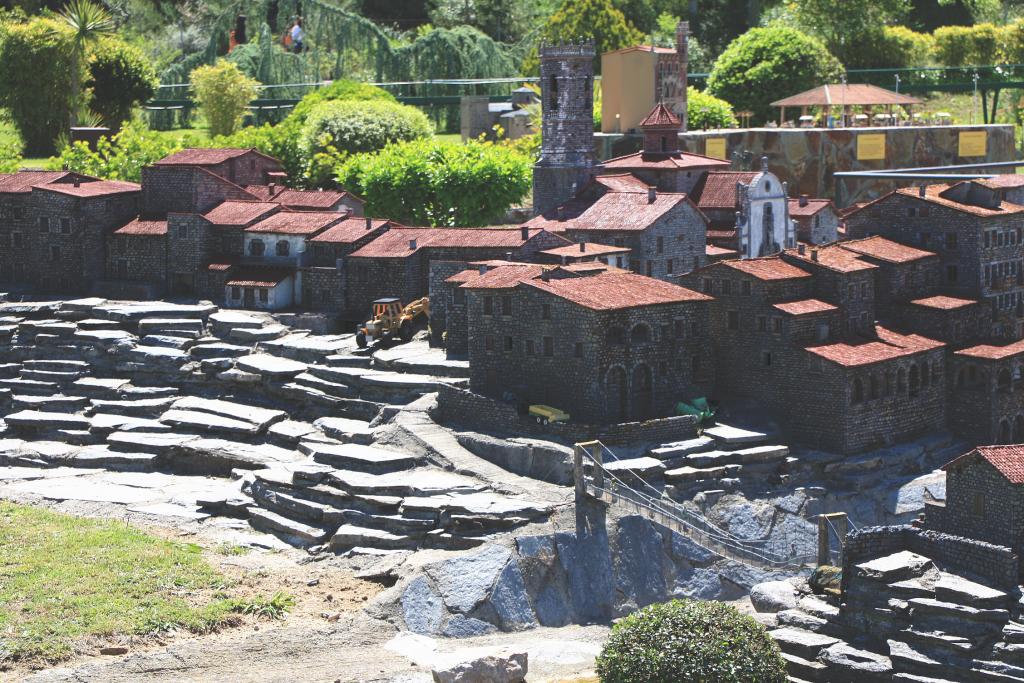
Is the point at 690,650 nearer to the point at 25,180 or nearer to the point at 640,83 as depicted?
the point at 25,180

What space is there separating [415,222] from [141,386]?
799 inches

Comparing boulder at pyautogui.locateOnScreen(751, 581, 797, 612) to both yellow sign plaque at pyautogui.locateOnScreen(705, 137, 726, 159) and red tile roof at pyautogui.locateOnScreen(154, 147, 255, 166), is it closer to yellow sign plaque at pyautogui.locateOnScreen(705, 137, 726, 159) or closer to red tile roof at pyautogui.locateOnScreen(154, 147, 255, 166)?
red tile roof at pyautogui.locateOnScreen(154, 147, 255, 166)

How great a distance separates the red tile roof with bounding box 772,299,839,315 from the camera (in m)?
76.1

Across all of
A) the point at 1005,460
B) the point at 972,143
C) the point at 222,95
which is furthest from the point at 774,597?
the point at 222,95

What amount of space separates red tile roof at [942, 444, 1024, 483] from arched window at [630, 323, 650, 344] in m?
14.6

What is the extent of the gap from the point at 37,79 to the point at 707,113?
39.4m

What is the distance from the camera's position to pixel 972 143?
106 m

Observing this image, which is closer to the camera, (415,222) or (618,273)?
(618,273)

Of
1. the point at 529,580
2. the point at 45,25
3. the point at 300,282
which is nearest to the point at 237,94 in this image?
the point at 45,25

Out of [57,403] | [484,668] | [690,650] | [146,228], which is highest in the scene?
[146,228]

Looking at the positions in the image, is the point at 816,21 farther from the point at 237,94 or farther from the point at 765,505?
the point at 765,505

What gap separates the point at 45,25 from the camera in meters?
115

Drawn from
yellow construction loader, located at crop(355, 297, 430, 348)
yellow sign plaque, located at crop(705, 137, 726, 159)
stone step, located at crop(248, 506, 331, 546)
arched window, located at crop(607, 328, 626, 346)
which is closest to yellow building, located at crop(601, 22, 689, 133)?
yellow sign plaque, located at crop(705, 137, 726, 159)

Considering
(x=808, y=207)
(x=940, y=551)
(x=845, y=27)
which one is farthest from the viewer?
(x=845, y=27)
